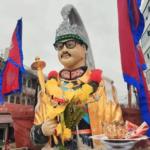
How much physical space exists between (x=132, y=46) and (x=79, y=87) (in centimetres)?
114

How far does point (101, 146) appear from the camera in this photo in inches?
112

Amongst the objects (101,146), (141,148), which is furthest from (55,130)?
(141,148)

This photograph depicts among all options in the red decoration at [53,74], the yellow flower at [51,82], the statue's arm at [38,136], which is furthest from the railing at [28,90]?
the statue's arm at [38,136]

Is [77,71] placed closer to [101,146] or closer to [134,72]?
[134,72]

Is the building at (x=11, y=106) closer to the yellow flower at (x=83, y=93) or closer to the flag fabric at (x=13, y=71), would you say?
the flag fabric at (x=13, y=71)

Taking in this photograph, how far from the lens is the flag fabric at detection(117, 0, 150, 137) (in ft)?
9.62

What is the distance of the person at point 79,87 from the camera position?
2.90 m

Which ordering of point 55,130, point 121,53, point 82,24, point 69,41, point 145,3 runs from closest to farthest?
point 55,130 → point 121,53 → point 69,41 → point 82,24 → point 145,3

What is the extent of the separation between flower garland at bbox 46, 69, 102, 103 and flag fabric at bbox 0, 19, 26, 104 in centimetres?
104

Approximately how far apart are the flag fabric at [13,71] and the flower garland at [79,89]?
1.04 metres

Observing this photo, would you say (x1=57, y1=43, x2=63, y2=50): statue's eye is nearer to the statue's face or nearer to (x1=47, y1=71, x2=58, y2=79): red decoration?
the statue's face

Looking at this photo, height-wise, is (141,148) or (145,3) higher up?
(145,3)

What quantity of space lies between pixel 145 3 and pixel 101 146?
→ 1663cm

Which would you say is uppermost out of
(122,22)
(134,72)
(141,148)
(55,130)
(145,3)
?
(145,3)
